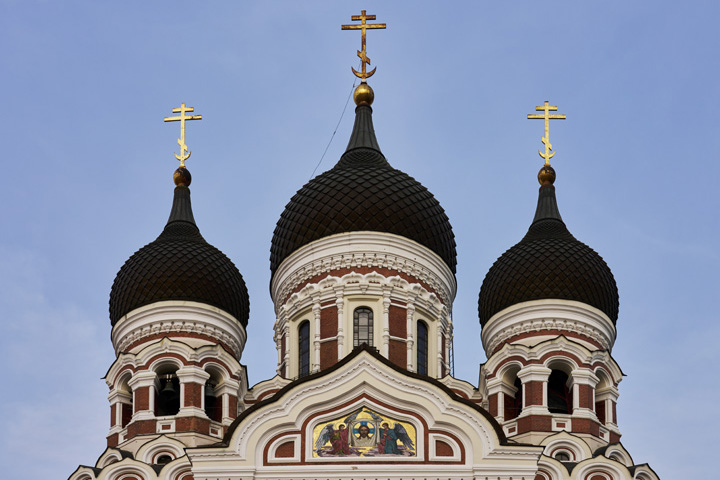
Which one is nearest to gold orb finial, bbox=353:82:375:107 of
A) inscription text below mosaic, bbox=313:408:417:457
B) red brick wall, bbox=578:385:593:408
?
red brick wall, bbox=578:385:593:408

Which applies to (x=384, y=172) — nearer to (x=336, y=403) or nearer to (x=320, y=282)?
(x=320, y=282)

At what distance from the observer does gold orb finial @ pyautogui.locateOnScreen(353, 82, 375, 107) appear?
33.6 m

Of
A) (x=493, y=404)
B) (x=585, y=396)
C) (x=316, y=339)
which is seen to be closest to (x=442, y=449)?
(x=316, y=339)

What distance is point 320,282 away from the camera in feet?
101

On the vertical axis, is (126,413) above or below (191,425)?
above

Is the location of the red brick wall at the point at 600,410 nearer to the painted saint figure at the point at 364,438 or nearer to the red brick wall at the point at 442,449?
the red brick wall at the point at 442,449

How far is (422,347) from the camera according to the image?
30.7 meters

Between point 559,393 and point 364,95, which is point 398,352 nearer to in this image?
point 559,393

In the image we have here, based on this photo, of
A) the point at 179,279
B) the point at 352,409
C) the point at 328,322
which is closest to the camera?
the point at 352,409

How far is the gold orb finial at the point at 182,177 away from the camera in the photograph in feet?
112

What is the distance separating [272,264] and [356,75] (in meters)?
4.14

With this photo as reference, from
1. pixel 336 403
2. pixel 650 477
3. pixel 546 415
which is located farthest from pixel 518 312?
pixel 336 403

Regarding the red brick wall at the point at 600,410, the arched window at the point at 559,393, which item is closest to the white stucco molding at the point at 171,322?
the arched window at the point at 559,393

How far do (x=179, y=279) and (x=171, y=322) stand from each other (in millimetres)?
850
